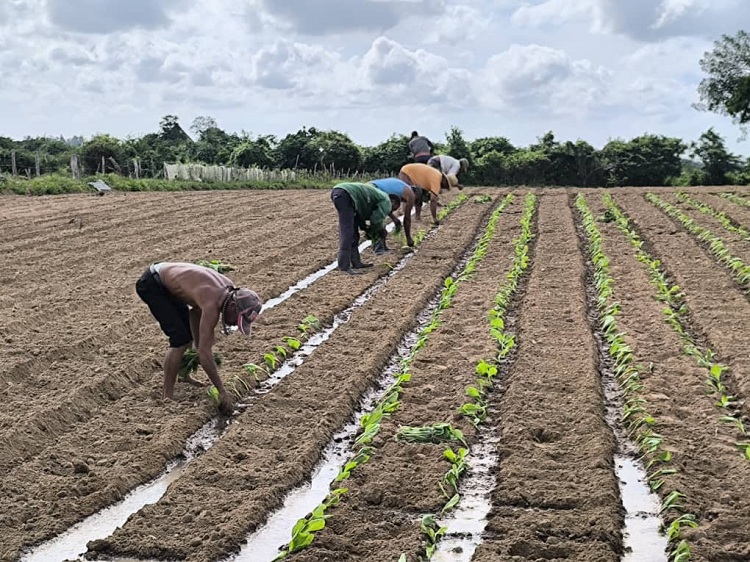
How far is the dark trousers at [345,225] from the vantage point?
38.1ft

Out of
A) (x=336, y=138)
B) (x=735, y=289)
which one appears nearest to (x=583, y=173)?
(x=336, y=138)

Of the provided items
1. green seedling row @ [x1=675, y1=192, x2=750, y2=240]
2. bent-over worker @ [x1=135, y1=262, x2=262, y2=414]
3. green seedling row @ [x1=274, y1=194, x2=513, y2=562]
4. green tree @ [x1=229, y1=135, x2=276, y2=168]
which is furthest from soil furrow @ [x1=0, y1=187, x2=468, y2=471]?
green tree @ [x1=229, y1=135, x2=276, y2=168]

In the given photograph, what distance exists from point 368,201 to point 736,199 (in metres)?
14.1

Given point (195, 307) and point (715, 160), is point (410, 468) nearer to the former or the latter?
point (195, 307)

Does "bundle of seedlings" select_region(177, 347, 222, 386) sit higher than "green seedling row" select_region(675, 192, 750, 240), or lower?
lower

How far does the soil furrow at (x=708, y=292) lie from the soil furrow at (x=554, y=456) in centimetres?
114

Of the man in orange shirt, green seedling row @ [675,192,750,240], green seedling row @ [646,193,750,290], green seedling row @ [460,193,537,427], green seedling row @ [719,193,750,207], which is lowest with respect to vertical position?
green seedling row @ [460,193,537,427]

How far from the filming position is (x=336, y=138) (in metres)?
41.2

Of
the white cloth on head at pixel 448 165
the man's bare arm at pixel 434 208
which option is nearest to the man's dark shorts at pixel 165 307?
the white cloth on head at pixel 448 165

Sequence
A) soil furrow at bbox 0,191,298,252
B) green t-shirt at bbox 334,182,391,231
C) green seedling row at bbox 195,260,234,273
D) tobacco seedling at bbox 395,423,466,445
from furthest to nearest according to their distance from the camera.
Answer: soil furrow at bbox 0,191,298,252 < green t-shirt at bbox 334,182,391,231 < green seedling row at bbox 195,260,234,273 < tobacco seedling at bbox 395,423,466,445

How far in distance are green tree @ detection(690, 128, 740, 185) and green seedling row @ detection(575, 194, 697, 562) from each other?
28.6 meters

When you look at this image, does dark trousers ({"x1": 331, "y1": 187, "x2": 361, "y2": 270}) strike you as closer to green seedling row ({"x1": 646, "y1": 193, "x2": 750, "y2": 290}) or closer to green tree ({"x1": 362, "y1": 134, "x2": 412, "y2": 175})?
green seedling row ({"x1": 646, "y1": 193, "x2": 750, "y2": 290})

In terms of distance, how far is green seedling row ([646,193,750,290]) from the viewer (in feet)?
37.9

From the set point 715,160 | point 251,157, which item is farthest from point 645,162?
point 251,157
